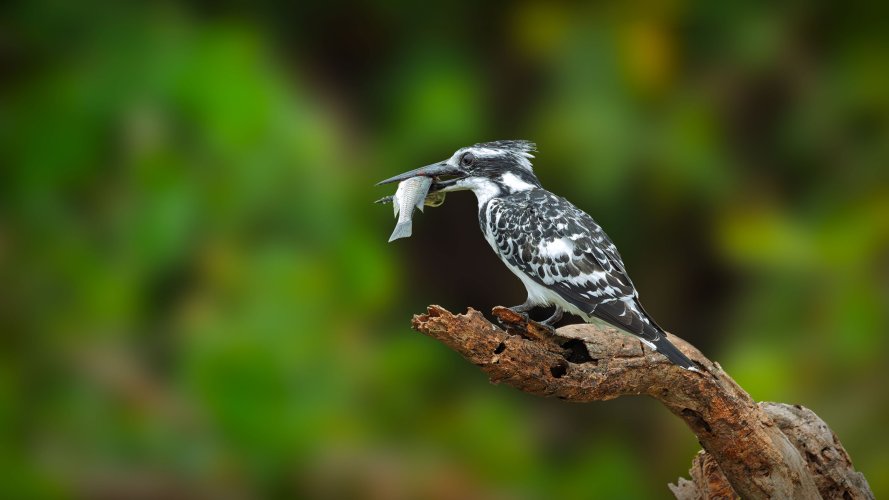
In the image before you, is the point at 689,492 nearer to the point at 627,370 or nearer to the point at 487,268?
the point at 627,370

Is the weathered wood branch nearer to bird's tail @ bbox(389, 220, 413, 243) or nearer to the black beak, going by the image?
bird's tail @ bbox(389, 220, 413, 243)

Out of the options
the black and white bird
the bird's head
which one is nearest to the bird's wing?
the black and white bird

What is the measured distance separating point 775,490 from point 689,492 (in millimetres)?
237

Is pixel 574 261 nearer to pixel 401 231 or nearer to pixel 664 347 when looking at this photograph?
pixel 664 347

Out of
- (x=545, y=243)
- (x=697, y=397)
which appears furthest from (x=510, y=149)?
(x=697, y=397)

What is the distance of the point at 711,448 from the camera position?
260cm

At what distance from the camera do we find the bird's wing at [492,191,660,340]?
2.52 meters

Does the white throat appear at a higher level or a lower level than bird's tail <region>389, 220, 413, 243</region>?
higher

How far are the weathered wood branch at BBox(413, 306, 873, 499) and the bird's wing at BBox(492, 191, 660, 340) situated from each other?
7 centimetres

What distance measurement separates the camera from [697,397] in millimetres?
2523

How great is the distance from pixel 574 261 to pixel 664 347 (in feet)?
0.99

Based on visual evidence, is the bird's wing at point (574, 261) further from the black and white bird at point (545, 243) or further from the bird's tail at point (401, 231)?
the bird's tail at point (401, 231)

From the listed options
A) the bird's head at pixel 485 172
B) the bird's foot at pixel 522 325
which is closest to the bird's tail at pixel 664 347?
the bird's foot at pixel 522 325

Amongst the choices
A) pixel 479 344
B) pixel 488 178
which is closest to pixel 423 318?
pixel 479 344
